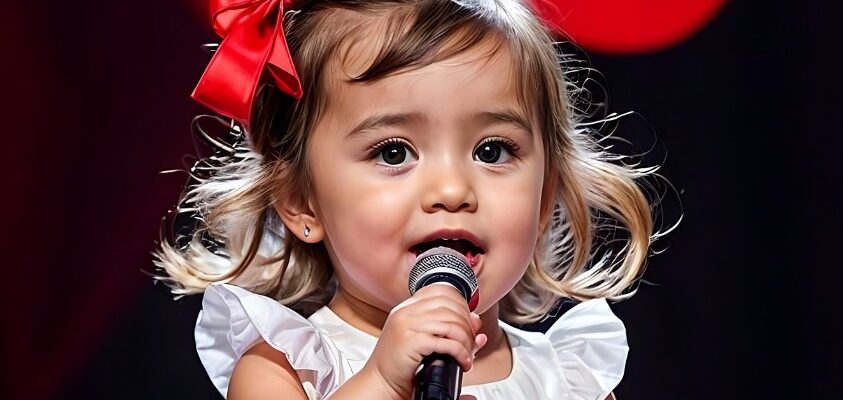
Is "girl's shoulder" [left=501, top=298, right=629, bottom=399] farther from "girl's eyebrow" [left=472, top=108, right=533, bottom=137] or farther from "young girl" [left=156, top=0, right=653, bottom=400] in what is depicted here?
"girl's eyebrow" [left=472, top=108, right=533, bottom=137]

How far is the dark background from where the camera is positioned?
1.84 m

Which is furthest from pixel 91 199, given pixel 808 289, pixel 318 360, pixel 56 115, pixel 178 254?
pixel 808 289

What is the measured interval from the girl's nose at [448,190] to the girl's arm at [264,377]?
211 millimetres

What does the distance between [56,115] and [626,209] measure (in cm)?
80

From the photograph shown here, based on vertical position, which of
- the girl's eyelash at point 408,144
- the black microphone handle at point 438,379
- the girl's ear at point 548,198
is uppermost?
the girl's eyelash at point 408,144

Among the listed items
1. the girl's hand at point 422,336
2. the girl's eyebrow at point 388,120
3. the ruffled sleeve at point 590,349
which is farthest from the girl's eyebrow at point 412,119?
the ruffled sleeve at point 590,349

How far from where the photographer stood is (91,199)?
1.85 m

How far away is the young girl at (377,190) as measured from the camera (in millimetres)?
1244

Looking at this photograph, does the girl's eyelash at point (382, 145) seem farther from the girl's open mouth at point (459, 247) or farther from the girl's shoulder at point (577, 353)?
the girl's shoulder at point (577, 353)

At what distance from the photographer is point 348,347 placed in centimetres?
135

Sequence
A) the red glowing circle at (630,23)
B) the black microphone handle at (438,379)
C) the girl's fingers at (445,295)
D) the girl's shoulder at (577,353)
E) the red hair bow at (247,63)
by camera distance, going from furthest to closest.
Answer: the red glowing circle at (630,23) < the girl's shoulder at (577,353) < the red hair bow at (247,63) < the girl's fingers at (445,295) < the black microphone handle at (438,379)

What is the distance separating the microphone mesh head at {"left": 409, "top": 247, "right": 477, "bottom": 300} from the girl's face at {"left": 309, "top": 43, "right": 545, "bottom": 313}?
0.29 ft

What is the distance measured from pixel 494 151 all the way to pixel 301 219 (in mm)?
225

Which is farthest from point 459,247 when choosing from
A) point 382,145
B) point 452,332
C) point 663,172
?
point 663,172
